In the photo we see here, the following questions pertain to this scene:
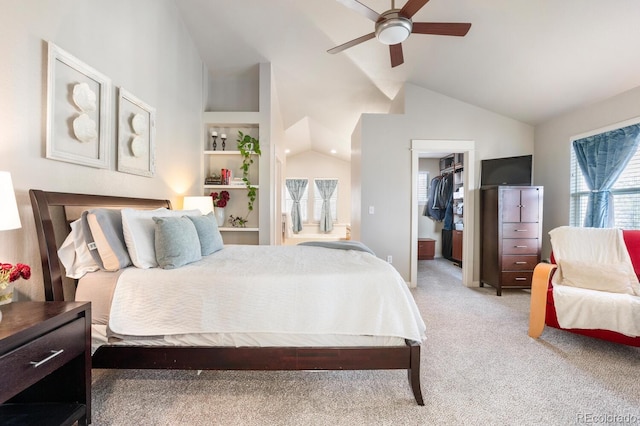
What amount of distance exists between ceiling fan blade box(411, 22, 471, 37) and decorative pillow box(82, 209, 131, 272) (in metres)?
2.60

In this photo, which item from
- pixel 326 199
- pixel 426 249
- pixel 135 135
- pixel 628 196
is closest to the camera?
pixel 135 135

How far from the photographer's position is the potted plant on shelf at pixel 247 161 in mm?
4113

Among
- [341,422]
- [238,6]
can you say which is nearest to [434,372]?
[341,422]

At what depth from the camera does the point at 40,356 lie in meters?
1.20

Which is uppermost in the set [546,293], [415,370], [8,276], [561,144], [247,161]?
[561,144]

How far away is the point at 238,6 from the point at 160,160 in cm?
203

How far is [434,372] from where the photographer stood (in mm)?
1983

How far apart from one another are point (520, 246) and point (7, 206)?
4.79 m

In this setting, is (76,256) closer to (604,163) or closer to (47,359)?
(47,359)

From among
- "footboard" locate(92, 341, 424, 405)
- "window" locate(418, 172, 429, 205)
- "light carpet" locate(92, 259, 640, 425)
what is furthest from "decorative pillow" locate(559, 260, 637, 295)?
"window" locate(418, 172, 429, 205)

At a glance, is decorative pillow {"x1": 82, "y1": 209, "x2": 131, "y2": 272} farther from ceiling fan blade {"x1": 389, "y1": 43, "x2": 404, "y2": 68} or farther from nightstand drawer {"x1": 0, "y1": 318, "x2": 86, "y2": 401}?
ceiling fan blade {"x1": 389, "y1": 43, "x2": 404, "y2": 68}

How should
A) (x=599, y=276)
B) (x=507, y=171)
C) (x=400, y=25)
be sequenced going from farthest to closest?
(x=507, y=171) < (x=599, y=276) < (x=400, y=25)

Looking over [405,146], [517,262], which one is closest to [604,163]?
[517,262]

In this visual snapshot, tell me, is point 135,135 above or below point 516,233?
above
